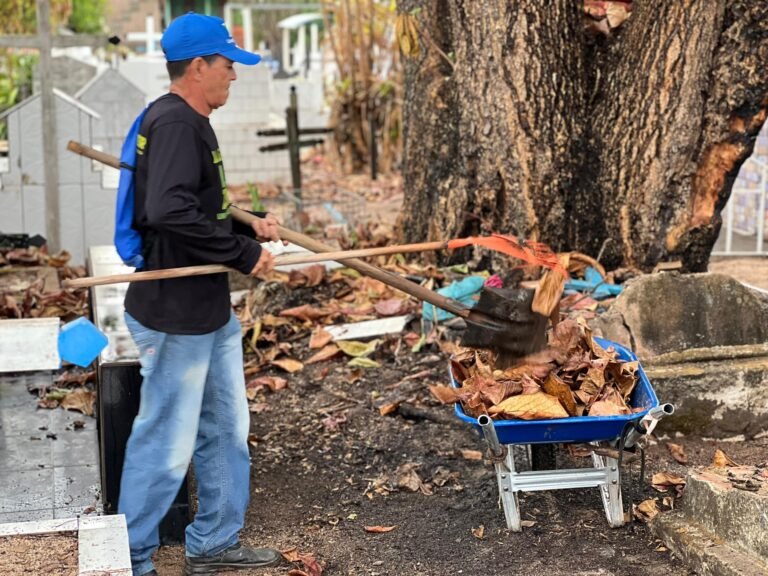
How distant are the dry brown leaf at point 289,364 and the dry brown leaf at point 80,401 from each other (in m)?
1.19

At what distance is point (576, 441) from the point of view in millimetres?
4711

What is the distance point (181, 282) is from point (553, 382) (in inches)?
62.7

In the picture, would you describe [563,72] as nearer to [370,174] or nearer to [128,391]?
[128,391]

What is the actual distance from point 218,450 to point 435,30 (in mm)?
4688

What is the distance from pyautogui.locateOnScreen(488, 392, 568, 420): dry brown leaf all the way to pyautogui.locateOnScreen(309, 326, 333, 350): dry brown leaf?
9.87 ft

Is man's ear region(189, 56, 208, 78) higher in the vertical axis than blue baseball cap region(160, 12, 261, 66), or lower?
lower

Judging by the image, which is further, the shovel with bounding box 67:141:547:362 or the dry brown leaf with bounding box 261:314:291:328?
the dry brown leaf with bounding box 261:314:291:328

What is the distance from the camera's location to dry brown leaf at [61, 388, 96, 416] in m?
6.80

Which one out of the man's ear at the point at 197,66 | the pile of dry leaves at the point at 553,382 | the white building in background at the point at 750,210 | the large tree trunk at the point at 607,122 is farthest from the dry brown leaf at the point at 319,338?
the white building in background at the point at 750,210

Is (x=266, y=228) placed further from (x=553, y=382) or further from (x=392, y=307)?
(x=392, y=307)

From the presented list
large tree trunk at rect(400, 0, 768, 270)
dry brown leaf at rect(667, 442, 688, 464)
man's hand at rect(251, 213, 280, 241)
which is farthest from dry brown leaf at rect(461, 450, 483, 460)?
large tree trunk at rect(400, 0, 768, 270)

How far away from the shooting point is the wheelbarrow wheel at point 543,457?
5152 mm

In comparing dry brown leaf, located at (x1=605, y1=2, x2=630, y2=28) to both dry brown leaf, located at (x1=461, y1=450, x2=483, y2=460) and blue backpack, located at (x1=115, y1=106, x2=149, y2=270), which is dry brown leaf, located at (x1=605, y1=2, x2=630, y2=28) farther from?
blue backpack, located at (x1=115, y1=106, x2=149, y2=270)

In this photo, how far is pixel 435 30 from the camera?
8.41 m
